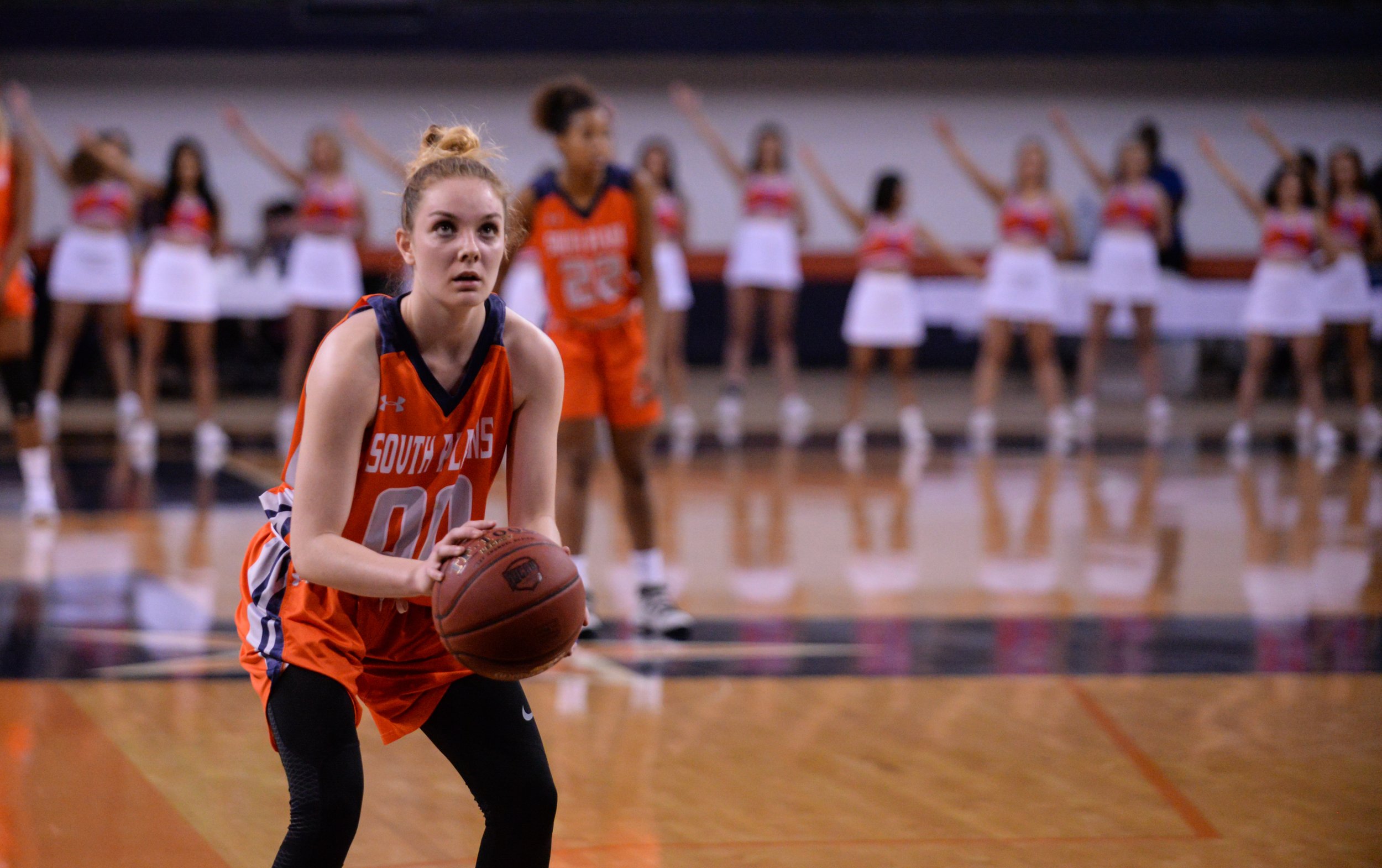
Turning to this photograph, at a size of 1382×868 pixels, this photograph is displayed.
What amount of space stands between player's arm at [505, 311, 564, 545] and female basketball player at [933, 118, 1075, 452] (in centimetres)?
763

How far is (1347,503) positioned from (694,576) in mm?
3869

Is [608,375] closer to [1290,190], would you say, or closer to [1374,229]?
[1290,190]

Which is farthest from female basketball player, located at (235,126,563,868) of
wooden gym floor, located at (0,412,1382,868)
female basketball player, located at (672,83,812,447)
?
female basketball player, located at (672,83,812,447)

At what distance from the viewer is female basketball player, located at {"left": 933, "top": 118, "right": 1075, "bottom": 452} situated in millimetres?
9867

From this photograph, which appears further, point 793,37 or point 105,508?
point 793,37

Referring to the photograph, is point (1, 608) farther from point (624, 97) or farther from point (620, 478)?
point (624, 97)

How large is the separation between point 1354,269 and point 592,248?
7292 millimetres

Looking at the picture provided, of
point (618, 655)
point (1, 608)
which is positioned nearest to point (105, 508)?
point (1, 608)

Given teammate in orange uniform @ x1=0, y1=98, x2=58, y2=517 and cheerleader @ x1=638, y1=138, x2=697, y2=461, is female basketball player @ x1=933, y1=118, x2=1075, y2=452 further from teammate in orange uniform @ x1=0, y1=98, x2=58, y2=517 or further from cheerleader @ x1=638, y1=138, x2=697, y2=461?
teammate in orange uniform @ x1=0, y1=98, x2=58, y2=517

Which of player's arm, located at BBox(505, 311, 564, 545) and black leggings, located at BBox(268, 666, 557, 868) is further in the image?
player's arm, located at BBox(505, 311, 564, 545)

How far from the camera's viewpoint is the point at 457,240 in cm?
224

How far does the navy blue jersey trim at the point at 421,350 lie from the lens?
2271 millimetres

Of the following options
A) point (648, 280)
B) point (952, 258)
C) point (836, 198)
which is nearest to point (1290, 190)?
point (952, 258)

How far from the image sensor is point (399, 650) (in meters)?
2.36
